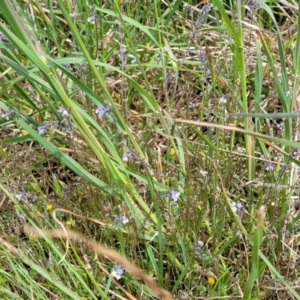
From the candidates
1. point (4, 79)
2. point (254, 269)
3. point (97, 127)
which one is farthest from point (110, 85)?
point (254, 269)

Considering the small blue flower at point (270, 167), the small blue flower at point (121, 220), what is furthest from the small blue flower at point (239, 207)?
the small blue flower at point (121, 220)

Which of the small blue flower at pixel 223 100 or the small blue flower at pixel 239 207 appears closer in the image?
the small blue flower at pixel 239 207

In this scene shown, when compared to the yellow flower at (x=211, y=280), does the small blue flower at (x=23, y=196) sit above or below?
above

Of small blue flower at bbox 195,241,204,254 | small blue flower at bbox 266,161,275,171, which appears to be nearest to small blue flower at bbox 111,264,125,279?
small blue flower at bbox 195,241,204,254

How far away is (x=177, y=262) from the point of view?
3.43 feet

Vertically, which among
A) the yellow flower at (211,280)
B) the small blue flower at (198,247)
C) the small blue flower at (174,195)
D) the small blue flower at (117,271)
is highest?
the small blue flower at (174,195)

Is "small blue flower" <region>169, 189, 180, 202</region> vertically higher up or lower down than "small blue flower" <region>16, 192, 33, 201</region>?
lower down

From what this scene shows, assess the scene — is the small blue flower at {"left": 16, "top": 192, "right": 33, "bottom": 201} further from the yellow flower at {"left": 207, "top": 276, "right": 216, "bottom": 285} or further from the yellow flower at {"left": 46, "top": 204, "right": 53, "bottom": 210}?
the yellow flower at {"left": 207, "top": 276, "right": 216, "bottom": 285}

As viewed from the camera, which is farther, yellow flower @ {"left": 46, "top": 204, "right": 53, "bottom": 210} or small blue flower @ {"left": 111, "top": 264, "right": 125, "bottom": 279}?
yellow flower @ {"left": 46, "top": 204, "right": 53, "bottom": 210}

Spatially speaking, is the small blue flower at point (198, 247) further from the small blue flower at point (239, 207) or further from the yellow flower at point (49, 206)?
the yellow flower at point (49, 206)

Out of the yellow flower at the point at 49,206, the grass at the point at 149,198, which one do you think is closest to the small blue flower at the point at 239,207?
the grass at the point at 149,198

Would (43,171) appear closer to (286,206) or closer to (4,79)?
(4,79)

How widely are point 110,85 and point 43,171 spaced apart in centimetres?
39

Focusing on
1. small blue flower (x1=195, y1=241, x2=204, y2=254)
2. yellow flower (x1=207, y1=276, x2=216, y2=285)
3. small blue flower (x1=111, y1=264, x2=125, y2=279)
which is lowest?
yellow flower (x1=207, y1=276, x2=216, y2=285)
